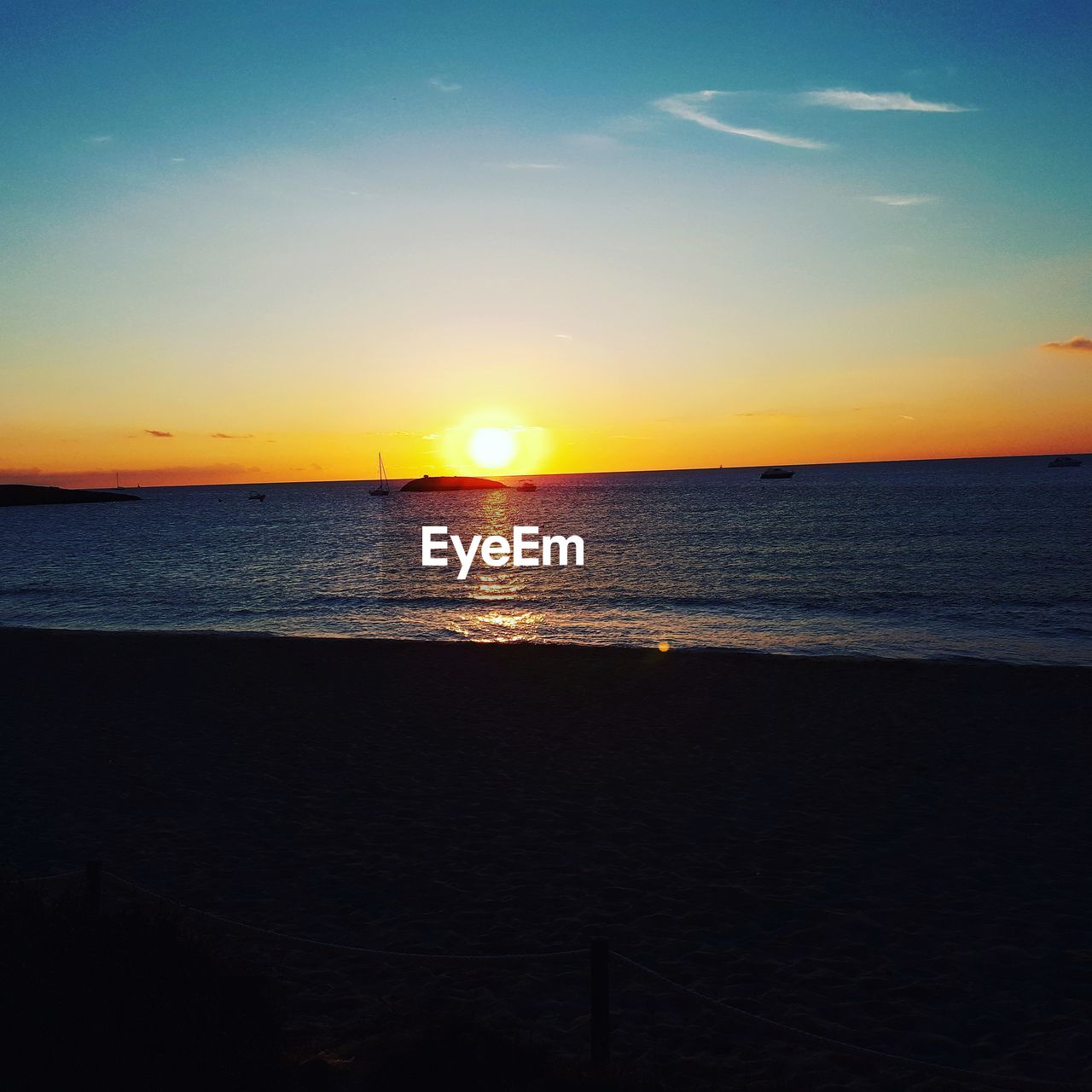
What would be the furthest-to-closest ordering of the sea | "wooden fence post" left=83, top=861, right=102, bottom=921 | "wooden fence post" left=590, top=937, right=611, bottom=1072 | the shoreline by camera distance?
1. the sea
2. the shoreline
3. "wooden fence post" left=83, top=861, right=102, bottom=921
4. "wooden fence post" left=590, top=937, right=611, bottom=1072

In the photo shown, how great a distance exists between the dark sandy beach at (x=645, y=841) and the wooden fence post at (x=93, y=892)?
176 cm

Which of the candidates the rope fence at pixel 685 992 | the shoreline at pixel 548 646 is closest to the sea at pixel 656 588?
the shoreline at pixel 548 646

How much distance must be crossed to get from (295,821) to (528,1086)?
770 centimetres

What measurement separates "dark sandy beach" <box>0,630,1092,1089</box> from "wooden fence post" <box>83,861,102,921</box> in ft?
5.76

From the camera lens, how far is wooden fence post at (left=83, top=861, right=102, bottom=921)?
767 cm

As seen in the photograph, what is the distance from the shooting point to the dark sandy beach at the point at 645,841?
25.4ft

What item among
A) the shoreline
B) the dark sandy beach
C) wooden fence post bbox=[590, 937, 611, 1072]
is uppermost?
wooden fence post bbox=[590, 937, 611, 1072]

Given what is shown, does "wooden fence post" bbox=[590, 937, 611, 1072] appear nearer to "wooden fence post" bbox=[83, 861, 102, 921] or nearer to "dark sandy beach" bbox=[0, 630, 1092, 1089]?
"dark sandy beach" bbox=[0, 630, 1092, 1089]

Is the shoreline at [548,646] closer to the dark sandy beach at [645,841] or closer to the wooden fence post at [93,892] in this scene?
the dark sandy beach at [645,841]

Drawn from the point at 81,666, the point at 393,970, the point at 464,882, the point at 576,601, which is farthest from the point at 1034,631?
the point at 81,666

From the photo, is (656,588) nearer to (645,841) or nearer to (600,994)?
(645,841)

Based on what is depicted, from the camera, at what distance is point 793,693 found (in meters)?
20.8

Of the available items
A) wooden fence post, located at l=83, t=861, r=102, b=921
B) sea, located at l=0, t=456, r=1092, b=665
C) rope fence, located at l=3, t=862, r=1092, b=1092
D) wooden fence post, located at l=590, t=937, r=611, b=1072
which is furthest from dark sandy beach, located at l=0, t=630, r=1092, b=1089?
sea, located at l=0, t=456, r=1092, b=665

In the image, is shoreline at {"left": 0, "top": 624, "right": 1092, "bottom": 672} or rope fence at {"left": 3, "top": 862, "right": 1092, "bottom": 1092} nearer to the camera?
rope fence at {"left": 3, "top": 862, "right": 1092, "bottom": 1092}
